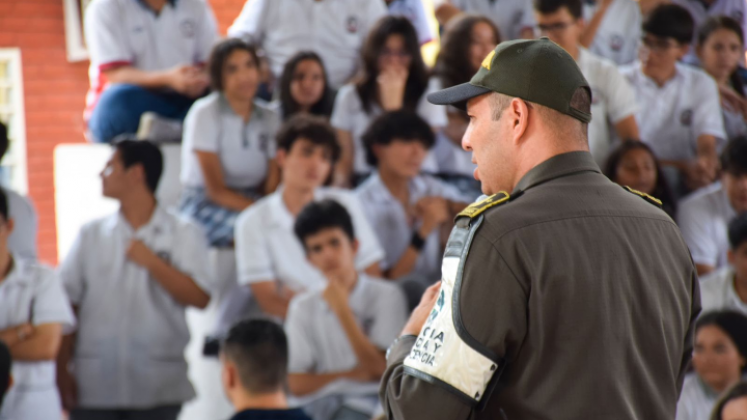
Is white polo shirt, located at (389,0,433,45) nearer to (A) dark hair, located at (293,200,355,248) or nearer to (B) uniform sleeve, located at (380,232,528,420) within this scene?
(A) dark hair, located at (293,200,355,248)

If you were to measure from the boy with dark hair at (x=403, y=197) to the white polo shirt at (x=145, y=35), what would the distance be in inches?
43.2

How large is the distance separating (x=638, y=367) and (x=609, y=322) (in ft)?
0.27

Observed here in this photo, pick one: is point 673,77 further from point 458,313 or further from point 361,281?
point 458,313

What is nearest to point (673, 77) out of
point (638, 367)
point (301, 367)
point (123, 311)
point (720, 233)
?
point (720, 233)

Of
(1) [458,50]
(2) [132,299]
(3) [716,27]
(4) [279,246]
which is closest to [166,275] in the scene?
(2) [132,299]

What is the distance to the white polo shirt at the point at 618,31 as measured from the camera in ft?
16.9

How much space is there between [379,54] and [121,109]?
49.9 inches

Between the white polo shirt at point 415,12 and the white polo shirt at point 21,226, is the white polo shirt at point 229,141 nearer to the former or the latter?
the white polo shirt at point 21,226

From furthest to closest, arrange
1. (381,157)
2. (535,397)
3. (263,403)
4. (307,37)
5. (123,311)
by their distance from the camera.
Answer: (307,37) → (381,157) → (123,311) → (263,403) → (535,397)

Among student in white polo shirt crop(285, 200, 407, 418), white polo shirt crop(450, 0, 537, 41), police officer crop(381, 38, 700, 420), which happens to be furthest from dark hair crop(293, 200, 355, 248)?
police officer crop(381, 38, 700, 420)

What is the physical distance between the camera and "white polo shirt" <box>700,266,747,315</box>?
3.78 meters

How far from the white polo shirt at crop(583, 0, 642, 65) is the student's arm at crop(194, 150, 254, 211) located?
7.68 ft

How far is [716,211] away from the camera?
4316 mm

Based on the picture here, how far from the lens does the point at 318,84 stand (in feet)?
14.0
